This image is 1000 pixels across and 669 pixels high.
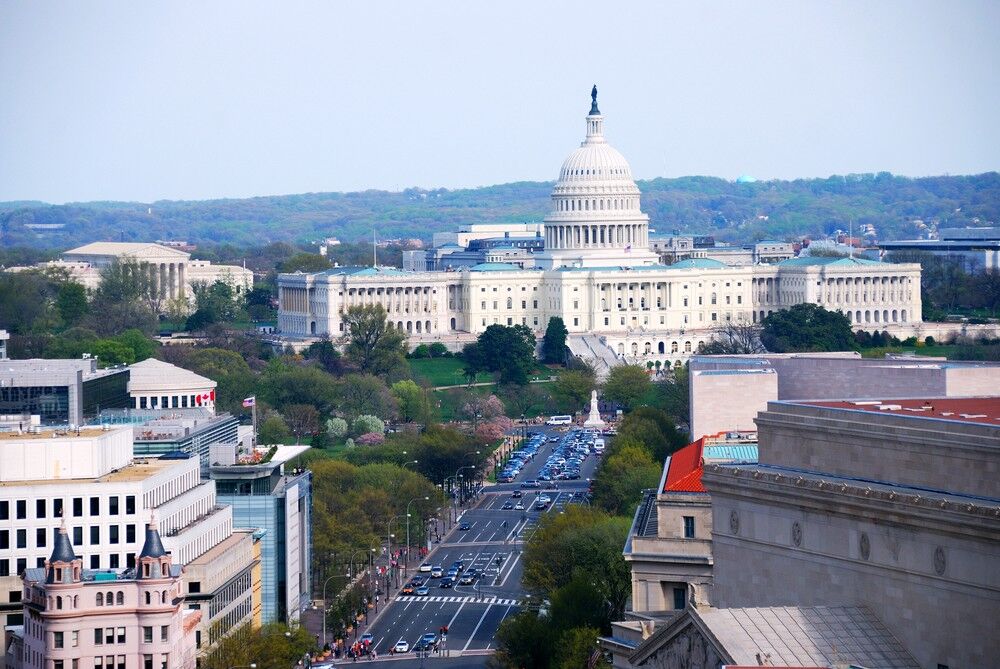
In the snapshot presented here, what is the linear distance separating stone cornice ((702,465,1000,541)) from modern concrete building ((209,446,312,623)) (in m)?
35.5

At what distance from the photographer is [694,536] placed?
2211 inches

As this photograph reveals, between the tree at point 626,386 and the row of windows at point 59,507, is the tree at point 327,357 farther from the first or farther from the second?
the row of windows at point 59,507

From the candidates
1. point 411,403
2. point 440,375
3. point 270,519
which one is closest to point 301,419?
point 411,403

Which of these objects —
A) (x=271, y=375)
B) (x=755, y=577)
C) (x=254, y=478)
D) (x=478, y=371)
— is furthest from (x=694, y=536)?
(x=478, y=371)

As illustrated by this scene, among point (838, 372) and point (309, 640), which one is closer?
point (309, 640)

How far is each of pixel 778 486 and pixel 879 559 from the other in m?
3.36

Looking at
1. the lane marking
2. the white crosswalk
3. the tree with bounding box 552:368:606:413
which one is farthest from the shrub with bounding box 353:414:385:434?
the lane marking

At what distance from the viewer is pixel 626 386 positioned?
172375mm

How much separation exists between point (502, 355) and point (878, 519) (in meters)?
152

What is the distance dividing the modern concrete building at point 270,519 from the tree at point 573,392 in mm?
89121

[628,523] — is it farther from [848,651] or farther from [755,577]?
[848,651]

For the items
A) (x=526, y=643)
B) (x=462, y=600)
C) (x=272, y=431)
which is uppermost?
(x=272, y=431)

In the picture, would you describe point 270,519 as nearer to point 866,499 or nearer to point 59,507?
point 59,507

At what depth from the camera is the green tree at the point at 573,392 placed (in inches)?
6841
